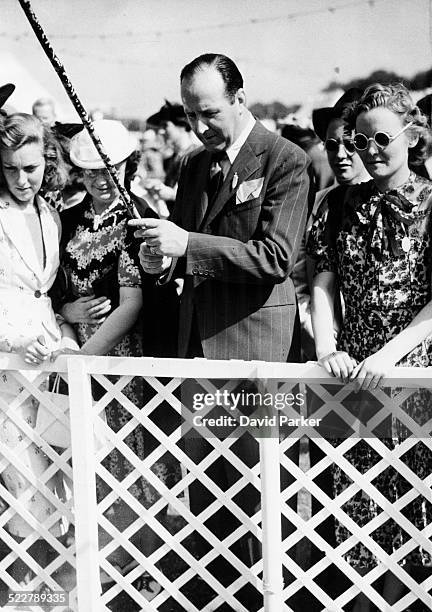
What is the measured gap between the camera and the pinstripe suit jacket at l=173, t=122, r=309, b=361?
10.7 ft

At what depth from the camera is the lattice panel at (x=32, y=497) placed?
3.39 meters

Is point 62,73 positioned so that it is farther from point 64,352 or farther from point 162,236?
point 64,352

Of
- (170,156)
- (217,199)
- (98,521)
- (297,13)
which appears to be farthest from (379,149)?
(98,521)

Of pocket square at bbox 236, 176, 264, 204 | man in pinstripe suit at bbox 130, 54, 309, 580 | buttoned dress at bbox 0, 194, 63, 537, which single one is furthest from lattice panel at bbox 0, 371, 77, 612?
pocket square at bbox 236, 176, 264, 204

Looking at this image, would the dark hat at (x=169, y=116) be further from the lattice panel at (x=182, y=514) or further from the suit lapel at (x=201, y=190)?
the lattice panel at (x=182, y=514)

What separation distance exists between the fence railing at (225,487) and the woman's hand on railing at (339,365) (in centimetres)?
4

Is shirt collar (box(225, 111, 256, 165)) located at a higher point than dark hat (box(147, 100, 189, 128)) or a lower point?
lower

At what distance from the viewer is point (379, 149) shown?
3.16 m

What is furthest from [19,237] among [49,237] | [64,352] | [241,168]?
[241,168]

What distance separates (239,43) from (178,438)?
1.70 metres

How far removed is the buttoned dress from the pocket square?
0.86 meters

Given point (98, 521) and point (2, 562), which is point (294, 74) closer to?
point (98, 521)

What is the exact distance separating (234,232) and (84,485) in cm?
108

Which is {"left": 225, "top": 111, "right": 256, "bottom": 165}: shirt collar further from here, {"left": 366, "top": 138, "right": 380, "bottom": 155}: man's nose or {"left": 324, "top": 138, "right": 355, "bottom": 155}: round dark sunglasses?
{"left": 366, "top": 138, "right": 380, "bottom": 155}: man's nose
